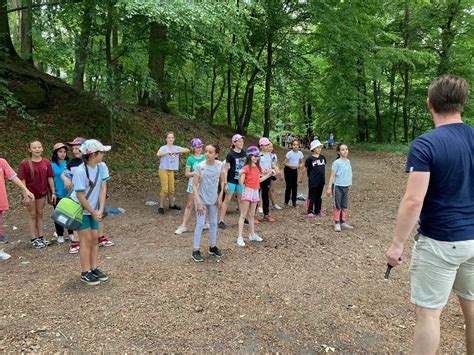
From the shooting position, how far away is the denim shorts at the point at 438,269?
2430 mm

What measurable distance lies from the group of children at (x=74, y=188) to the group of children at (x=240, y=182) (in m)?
1.38

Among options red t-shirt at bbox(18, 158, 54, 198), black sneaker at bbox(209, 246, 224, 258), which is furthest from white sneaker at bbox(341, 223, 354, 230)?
red t-shirt at bbox(18, 158, 54, 198)

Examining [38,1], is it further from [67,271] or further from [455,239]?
[455,239]

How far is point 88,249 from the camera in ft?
14.9

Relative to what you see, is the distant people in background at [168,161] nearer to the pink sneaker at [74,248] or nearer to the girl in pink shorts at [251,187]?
the girl in pink shorts at [251,187]

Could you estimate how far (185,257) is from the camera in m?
5.64

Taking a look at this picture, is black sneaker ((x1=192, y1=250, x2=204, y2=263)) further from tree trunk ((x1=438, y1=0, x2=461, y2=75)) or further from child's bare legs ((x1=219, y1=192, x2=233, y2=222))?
tree trunk ((x1=438, y1=0, x2=461, y2=75))

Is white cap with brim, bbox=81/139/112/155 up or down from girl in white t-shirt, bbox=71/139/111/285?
up

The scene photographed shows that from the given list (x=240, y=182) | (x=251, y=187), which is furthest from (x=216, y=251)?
(x=251, y=187)

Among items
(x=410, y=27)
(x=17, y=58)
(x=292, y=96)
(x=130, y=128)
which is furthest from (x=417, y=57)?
(x=17, y=58)

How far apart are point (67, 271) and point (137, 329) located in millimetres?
2027

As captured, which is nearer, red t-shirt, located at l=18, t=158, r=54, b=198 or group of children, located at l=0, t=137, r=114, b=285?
group of children, located at l=0, t=137, r=114, b=285

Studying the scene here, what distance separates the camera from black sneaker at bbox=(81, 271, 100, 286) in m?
4.52

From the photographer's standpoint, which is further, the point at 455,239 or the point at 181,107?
the point at 181,107
